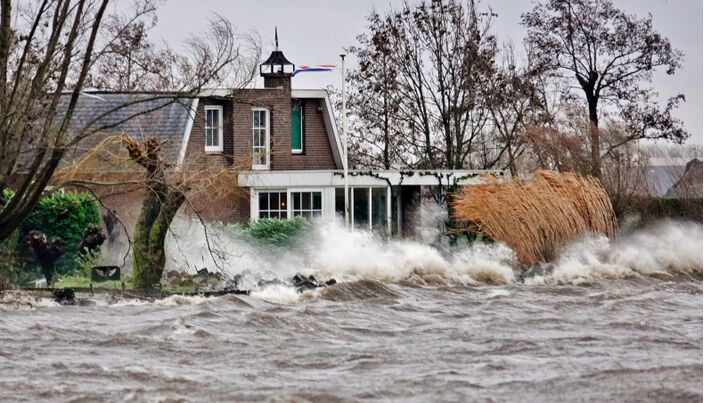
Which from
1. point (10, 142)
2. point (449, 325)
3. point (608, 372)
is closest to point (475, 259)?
point (449, 325)

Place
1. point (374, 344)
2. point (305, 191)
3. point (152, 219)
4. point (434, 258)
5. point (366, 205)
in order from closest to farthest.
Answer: point (374, 344)
point (152, 219)
point (434, 258)
point (305, 191)
point (366, 205)

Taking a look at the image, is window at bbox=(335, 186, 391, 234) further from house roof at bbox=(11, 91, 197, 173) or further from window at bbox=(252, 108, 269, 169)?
house roof at bbox=(11, 91, 197, 173)

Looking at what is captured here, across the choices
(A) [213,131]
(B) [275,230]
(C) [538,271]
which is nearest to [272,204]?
(A) [213,131]

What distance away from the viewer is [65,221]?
31406 mm

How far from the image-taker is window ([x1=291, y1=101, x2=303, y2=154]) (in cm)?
4450

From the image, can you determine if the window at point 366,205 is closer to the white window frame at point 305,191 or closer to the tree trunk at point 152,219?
the white window frame at point 305,191

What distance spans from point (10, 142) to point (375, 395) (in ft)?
37.6

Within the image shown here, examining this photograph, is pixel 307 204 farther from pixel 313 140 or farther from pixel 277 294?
pixel 277 294

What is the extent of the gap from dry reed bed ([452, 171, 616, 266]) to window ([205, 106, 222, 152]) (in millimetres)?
11707

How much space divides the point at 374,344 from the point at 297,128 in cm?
2395

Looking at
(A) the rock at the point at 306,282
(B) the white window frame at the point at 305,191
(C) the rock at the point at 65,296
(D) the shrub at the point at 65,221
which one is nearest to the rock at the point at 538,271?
(A) the rock at the point at 306,282

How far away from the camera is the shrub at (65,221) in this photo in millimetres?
30938

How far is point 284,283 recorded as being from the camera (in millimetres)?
30000

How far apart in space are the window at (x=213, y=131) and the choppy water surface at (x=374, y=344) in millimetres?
12676
